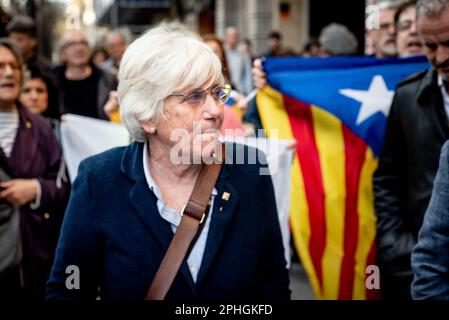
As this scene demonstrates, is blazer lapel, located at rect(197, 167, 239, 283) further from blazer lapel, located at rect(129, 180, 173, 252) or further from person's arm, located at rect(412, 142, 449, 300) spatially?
person's arm, located at rect(412, 142, 449, 300)

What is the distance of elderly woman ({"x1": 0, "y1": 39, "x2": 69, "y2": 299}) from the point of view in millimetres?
3523

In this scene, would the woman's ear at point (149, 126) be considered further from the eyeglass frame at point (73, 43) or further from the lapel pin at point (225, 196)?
the eyeglass frame at point (73, 43)

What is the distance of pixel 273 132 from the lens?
4.34 m

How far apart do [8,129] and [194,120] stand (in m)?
A: 1.86

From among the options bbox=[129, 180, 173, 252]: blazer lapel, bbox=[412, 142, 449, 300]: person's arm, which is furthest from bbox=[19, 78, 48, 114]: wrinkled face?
bbox=[412, 142, 449, 300]: person's arm

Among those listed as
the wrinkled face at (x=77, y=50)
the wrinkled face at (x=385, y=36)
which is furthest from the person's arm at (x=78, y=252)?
the wrinkled face at (x=77, y=50)

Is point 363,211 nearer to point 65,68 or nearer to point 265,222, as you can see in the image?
point 265,222

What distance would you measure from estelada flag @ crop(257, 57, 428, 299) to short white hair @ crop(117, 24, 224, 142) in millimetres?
1919

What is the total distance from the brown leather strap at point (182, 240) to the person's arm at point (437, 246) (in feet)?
2.42

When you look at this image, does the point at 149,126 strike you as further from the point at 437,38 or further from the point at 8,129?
the point at 8,129

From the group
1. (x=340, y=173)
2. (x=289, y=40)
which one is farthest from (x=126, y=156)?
(x=289, y=40)

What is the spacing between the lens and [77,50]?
680cm

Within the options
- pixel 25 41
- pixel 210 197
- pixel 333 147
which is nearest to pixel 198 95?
pixel 210 197
